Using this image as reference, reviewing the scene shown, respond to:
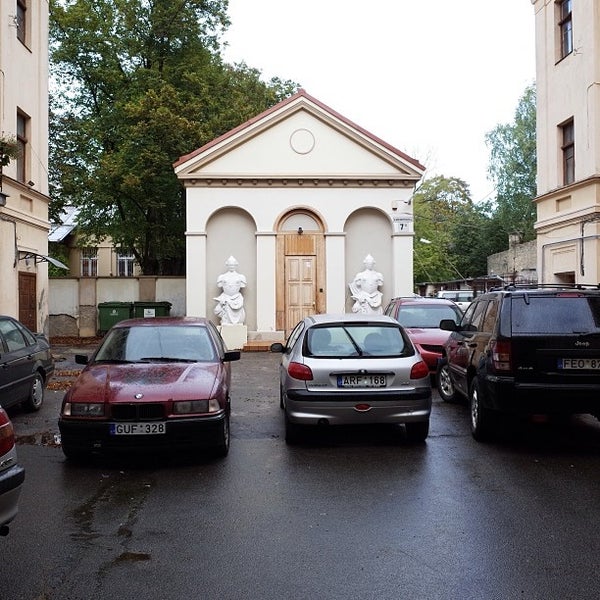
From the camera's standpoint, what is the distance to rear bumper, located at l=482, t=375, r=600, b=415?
22.1 ft

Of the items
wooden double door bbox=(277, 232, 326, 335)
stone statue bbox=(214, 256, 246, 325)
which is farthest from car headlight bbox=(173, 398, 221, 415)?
wooden double door bbox=(277, 232, 326, 335)

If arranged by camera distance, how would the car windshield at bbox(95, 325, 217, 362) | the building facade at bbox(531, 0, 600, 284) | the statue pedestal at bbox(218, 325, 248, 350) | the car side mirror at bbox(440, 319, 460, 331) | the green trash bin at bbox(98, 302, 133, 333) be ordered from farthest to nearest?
1. the green trash bin at bbox(98, 302, 133, 333)
2. the statue pedestal at bbox(218, 325, 248, 350)
3. the building facade at bbox(531, 0, 600, 284)
4. the car side mirror at bbox(440, 319, 460, 331)
5. the car windshield at bbox(95, 325, 217, 362)

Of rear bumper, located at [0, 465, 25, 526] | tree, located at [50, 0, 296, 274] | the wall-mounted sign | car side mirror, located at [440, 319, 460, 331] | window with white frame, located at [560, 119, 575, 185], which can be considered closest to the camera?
rear bumper, located at [0, 465, 25, 526]

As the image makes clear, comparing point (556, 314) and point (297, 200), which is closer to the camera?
point (556, 314)

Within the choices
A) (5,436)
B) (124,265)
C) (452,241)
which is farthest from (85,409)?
(452,241)

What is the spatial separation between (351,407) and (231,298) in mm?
13604

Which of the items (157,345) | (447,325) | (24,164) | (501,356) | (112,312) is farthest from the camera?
(112,312)

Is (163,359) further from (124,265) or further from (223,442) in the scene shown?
(124,265)

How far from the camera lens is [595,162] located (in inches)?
615

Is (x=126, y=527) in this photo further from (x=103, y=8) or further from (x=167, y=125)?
(x=103, y=8)

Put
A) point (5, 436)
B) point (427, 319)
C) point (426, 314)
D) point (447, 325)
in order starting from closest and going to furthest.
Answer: point (5, 436) → point (447, 325) → point (427, 319) → point (426, 314)

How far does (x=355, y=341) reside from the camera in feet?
24.3

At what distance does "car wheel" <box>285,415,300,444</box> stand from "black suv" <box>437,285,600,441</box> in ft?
7.12

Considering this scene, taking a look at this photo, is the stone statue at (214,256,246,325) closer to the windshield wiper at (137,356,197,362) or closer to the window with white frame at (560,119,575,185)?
the window with white frame at (560,119,575,185)
